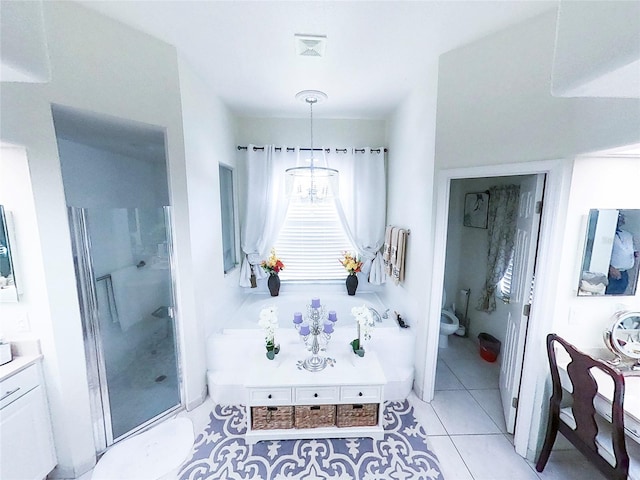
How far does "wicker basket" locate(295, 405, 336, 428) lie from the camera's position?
6.49 ft

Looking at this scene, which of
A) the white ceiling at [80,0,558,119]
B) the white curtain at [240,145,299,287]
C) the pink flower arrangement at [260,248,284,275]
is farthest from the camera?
the pink flower arrangement at [260,248,284,275]

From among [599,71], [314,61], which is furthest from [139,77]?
[599,71]

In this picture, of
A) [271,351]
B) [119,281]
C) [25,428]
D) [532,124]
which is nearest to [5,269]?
[119,281]

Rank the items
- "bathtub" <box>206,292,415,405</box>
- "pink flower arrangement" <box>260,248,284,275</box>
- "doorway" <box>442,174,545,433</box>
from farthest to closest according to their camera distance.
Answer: "pink flower arrangement" <box>260,248,284,275</box>, "bathtub" <box>206,292,415,405</box>, "doorway" <box>442,174,545,433</box>

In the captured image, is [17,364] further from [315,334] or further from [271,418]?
[315,334]

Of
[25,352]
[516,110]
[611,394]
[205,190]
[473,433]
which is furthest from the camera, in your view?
[205,190]

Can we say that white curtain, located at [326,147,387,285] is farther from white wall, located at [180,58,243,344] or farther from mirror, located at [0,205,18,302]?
mirror, located at [0,205,18,302]

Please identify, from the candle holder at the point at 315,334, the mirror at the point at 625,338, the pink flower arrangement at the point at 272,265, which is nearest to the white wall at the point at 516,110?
the mirror at the point at 625,338

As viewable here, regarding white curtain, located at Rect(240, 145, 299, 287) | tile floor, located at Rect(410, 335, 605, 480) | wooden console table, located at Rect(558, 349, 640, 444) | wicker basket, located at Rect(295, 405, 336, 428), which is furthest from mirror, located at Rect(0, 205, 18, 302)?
wooden console table, located at Rect(558, 349, 640, 444)

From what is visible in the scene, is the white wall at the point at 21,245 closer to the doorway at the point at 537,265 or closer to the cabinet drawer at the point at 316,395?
the cabinet drawer at the point at 316,395

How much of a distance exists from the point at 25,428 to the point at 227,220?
231 cm

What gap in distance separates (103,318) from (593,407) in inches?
128

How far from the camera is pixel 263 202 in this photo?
3.35 metres

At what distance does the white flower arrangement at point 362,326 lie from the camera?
222 centimetres
